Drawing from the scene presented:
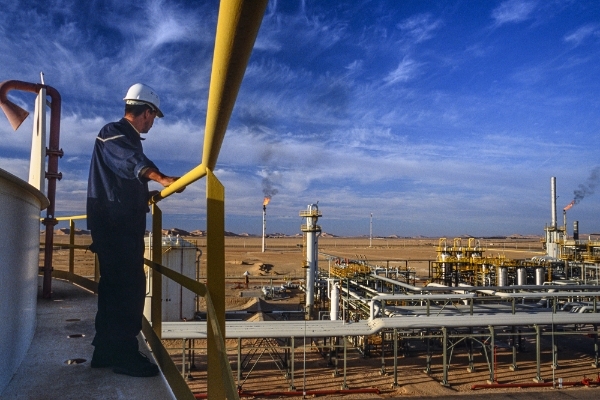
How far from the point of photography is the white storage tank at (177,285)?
2083 centimetres

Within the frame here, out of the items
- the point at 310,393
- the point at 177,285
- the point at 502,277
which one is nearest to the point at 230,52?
the point at 310,393

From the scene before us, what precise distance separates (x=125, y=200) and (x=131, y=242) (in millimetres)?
319

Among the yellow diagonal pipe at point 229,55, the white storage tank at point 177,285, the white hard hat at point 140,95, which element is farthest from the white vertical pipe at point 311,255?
the yellow diagonal pipe at point 229,55

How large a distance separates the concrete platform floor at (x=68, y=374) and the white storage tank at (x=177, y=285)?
1669cm

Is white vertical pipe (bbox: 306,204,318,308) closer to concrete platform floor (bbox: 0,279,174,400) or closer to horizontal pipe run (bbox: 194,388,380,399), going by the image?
horizontal pipe run (bbox: 194,388,380,399)

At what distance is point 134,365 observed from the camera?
3.28 m

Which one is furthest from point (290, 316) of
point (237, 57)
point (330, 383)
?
point (237, 57)

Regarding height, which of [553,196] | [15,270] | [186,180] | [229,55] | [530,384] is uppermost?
[553,196]

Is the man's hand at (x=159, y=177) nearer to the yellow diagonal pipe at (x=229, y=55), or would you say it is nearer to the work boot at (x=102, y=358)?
the yellow diagonal pipe at (x=229, y=55)

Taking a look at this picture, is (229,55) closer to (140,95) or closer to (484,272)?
(140,95)

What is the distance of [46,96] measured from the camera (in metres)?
5.34

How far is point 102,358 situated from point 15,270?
874 mm

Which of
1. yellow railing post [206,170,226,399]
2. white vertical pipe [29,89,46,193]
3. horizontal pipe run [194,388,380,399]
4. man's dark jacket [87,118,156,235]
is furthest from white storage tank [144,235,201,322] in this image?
yellow railing post [206,170,226,399]

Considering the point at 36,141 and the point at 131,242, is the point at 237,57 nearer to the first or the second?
the point at 131,242
